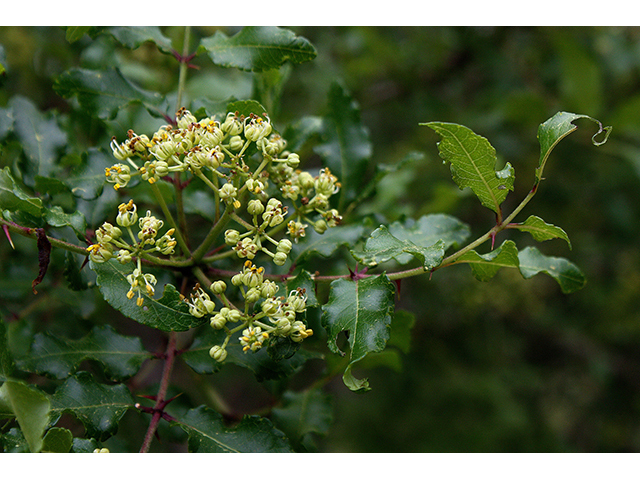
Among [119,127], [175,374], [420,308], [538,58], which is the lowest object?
[175,374]

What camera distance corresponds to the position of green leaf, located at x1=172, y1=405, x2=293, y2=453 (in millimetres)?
1035

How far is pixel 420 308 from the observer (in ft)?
10.6

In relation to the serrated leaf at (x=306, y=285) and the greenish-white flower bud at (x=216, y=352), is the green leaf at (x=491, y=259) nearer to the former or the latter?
the serrated leaf at (x=306, y=285)

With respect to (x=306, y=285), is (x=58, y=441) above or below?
below

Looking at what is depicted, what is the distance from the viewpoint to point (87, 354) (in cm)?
114

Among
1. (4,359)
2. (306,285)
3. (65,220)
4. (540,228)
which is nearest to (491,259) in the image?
(540,228)

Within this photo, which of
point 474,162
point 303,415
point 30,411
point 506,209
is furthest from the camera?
point 506,209

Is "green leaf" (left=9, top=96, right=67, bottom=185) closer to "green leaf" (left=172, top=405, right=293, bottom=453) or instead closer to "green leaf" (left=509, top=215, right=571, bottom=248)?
"green leaf" (left=172, top=405, right=293, bottom=453)

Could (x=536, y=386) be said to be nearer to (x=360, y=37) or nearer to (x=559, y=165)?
(x=559, y=165)

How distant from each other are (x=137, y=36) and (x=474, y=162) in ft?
2.87

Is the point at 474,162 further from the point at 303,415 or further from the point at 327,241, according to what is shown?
the point at 303,415

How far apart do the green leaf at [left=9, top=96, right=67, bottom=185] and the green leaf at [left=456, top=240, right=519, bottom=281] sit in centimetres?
102

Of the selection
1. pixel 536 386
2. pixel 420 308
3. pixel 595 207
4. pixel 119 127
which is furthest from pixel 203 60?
pixel 536 386

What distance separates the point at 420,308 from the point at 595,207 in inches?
52.0
